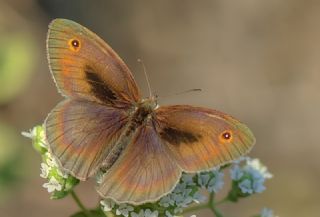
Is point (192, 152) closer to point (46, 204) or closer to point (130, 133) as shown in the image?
point (130, 133)

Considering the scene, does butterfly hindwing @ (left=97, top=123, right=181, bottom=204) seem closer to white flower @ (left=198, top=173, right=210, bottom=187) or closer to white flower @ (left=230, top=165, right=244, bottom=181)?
white flower @ (left=198, top=173, right=210, bottom=187)

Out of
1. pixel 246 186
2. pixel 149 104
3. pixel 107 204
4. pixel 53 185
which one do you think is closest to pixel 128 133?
pixel 149 104

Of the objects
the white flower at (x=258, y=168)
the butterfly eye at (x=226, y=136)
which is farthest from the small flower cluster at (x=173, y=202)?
the white flower at (x=258, y=168)

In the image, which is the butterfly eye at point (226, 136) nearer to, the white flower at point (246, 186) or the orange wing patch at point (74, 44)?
the orange wing patch at point (74, 44)

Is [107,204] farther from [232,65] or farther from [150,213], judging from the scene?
[232,65]

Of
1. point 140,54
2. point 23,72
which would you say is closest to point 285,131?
point 140,54

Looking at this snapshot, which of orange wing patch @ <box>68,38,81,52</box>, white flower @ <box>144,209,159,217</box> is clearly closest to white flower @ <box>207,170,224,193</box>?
white flower @ <box>144,209,159,217</box>
